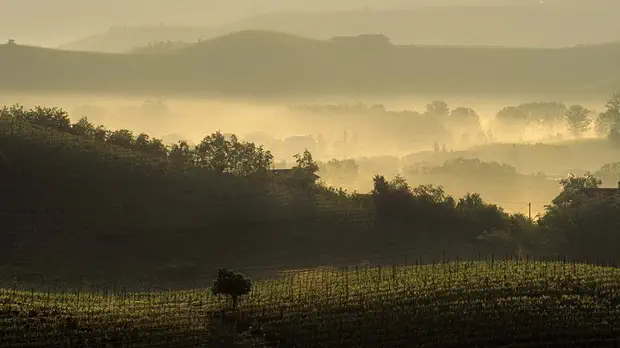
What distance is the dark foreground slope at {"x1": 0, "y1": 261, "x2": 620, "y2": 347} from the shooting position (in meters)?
61.4

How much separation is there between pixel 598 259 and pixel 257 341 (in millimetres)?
80134

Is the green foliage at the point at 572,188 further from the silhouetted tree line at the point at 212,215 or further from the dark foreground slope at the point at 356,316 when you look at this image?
the dark foreground slope at the point at 356,316

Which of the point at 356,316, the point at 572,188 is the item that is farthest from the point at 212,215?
the point at 572,188

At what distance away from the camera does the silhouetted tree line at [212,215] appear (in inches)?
4594

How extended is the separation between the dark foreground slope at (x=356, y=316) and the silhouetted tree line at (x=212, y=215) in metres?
35.4

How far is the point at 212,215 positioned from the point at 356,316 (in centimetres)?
6634

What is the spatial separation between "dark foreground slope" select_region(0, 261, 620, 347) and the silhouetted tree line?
3544 cm

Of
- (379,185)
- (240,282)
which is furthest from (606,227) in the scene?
(240,282)

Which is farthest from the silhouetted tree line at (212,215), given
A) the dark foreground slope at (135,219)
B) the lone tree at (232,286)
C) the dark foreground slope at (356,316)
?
the lone tree at (232,286)

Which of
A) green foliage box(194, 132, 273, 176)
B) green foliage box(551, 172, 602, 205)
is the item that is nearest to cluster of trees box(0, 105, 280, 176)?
green foliage box(194, 132, 273, 176)

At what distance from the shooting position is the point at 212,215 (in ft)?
428

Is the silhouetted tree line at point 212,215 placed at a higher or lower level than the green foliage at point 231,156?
lower

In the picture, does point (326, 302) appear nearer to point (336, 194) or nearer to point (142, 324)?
point (142, 324)

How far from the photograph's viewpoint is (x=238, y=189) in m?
143
